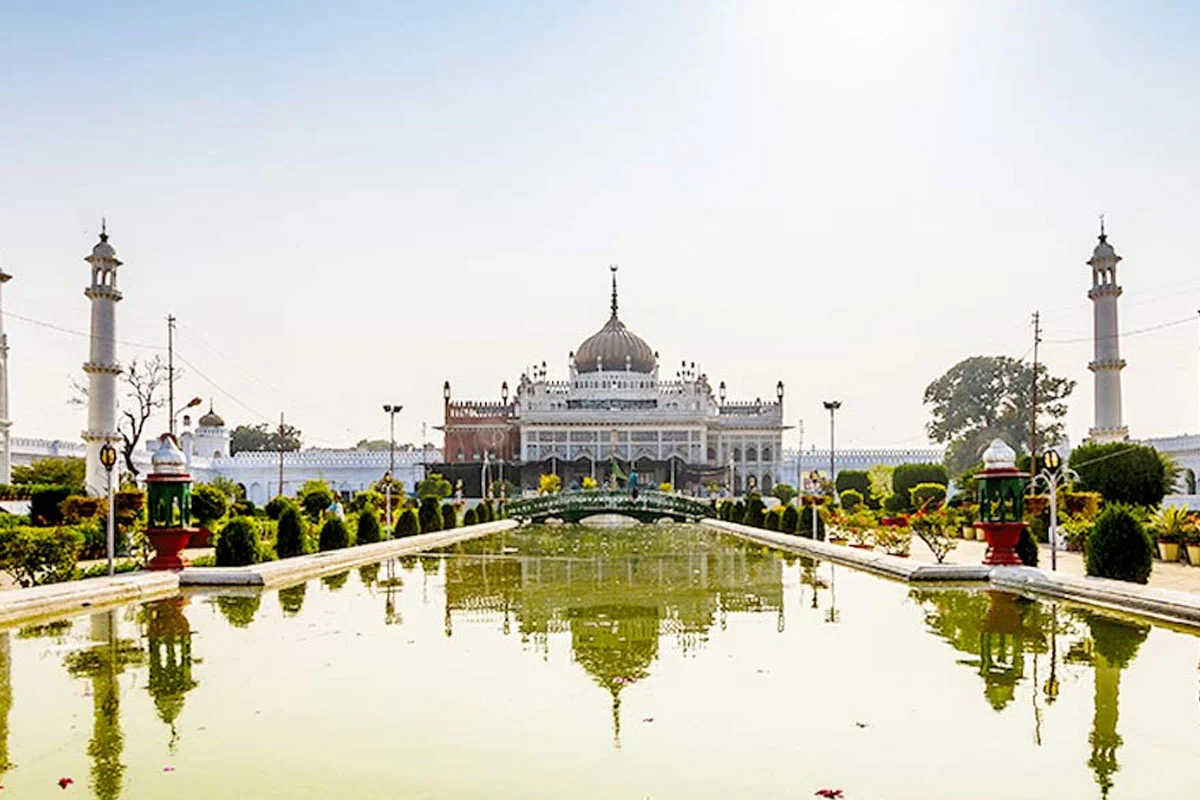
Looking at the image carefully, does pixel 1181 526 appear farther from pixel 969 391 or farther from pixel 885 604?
pixel 969 391

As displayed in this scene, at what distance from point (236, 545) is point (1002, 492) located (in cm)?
951

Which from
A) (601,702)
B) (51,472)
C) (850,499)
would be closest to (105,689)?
(601,702)

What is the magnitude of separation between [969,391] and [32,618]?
170 ft

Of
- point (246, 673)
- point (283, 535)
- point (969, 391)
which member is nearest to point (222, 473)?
point (969, 391)

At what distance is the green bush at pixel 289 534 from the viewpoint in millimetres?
16844

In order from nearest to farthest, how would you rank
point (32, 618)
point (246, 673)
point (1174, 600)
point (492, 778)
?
point (492, 778), point (246, 673), point (1174, 600), point (32, 618)

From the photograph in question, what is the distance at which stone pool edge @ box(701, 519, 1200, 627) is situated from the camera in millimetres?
9328

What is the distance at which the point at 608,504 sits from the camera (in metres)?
37.4

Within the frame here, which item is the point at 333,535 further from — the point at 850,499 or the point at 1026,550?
the point at 850,499

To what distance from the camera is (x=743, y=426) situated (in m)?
62.8

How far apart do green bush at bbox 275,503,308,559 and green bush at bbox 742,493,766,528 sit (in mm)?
15345

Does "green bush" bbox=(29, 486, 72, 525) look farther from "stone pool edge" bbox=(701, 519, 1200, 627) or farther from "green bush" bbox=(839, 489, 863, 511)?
"green bush" bbox=(839, 489, 863, 511)

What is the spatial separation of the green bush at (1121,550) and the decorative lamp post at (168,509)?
1015 cm

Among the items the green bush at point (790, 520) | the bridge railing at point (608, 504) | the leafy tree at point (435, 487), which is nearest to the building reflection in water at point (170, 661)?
the green bush at point (790, 520)
